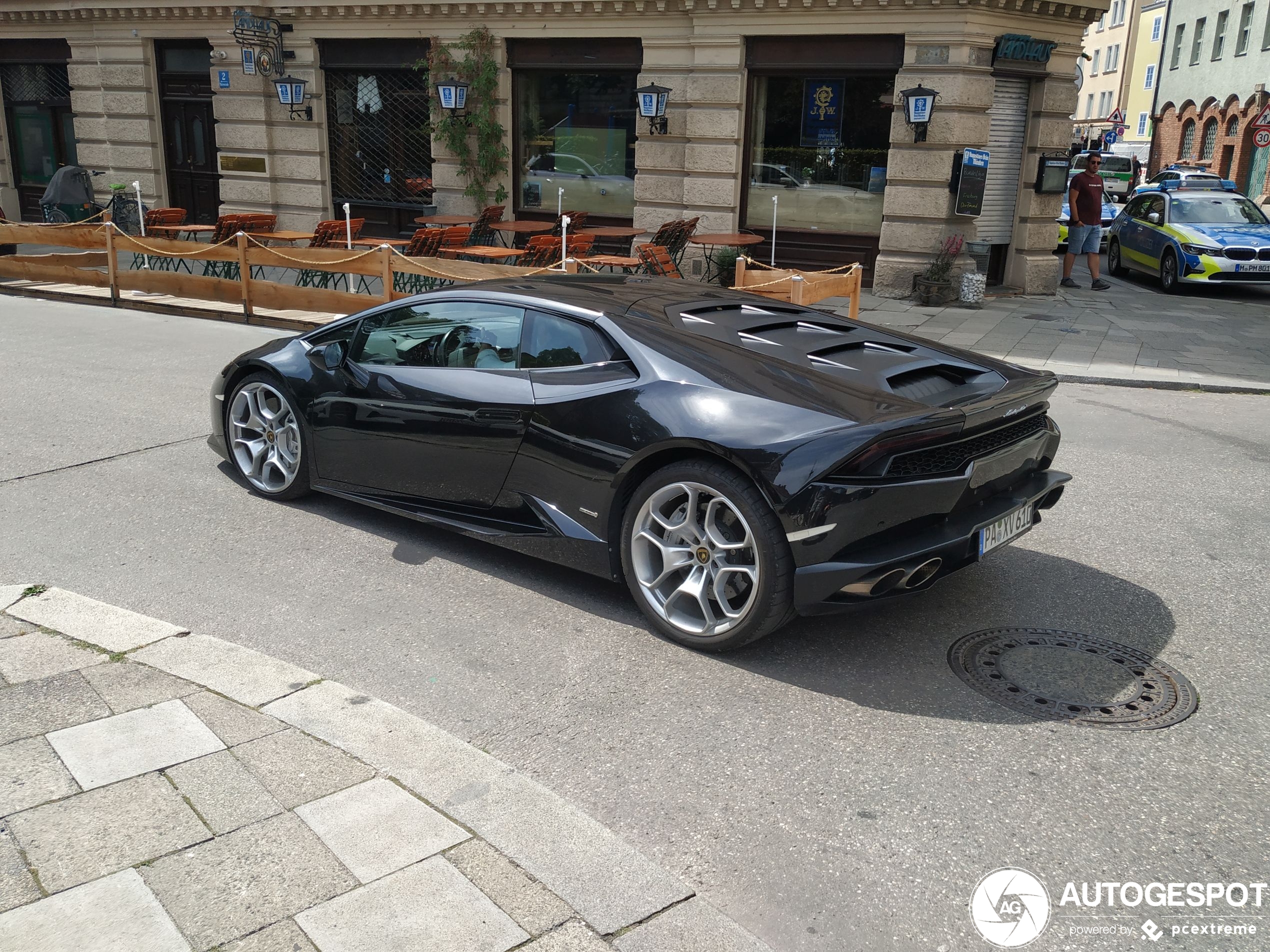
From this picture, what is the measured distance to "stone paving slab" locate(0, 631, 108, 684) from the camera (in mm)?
4125

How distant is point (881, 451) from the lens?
13.7ft

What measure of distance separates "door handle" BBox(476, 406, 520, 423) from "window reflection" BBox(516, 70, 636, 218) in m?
13.6

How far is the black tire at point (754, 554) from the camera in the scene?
168 inches

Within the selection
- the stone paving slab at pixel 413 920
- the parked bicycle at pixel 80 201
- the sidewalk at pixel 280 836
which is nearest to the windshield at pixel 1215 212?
the parked bicycle at pixel 80 201

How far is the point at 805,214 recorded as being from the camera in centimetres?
1734

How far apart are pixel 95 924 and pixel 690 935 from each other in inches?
57.9

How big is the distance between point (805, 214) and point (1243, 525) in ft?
38.7

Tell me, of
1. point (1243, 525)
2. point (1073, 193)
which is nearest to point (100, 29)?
point (1073, 193)

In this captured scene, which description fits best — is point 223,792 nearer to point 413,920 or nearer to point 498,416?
point 413,920

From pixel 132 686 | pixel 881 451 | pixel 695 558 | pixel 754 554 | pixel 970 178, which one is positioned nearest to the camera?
pixel 132 686

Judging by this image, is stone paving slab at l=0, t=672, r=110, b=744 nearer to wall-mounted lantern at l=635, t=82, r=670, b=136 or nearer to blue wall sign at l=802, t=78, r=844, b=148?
wall-mounted lantern at l=635, t=82, r=670, b=136

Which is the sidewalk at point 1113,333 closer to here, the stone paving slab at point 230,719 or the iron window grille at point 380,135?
the iron window grille at point 380,135

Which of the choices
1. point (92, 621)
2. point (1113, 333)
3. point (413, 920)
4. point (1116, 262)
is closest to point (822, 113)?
point (1113, 333)

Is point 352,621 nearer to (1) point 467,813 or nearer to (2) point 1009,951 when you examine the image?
(1) point 467,813
